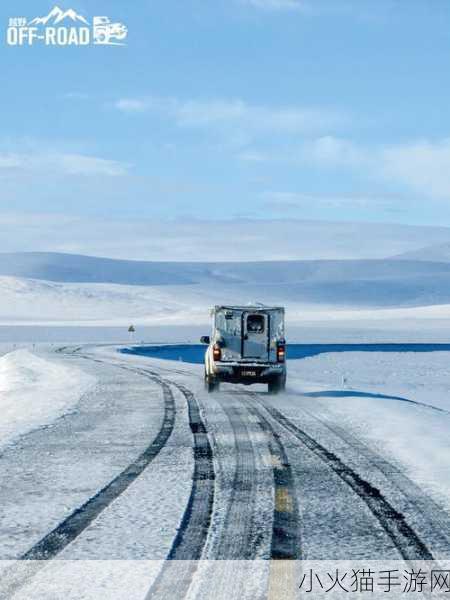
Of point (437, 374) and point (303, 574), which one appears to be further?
point (437, 374)

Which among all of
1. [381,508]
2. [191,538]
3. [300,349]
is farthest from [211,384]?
[300,349]

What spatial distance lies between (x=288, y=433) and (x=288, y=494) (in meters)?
5.43

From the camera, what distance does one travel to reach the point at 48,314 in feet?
516

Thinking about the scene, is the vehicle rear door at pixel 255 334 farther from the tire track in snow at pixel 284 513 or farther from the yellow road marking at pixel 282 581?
the yellow road marking at pixel 282 581

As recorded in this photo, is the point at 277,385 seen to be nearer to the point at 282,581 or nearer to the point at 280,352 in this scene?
the point at 280,352

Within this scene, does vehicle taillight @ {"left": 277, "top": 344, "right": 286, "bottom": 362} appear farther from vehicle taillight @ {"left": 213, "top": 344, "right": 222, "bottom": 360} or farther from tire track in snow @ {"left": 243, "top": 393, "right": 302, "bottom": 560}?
tire track in snow @ {"left": 243, "top": 393, "right": 302, "bottom": 560}

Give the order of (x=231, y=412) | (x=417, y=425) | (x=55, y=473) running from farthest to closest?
(x=231, y=412), (x=417, y=425), (x=55, y=473)

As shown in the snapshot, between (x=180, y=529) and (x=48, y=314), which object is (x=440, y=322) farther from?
(x=180, y=529)

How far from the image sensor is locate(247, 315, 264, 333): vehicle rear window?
2275 centimetres

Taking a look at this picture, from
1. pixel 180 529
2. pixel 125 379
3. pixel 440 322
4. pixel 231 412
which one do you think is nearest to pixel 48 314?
pixel 440 322

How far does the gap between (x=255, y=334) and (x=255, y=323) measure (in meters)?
0.29

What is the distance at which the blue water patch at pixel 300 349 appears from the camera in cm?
6016

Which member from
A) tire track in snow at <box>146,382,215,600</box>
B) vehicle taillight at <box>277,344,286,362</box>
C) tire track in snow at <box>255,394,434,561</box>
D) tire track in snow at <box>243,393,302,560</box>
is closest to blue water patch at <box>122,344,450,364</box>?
vehicle taillight at <box>277,344,286,362</box>

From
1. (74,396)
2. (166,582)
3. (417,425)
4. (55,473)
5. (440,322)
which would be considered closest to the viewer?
(166,582)
